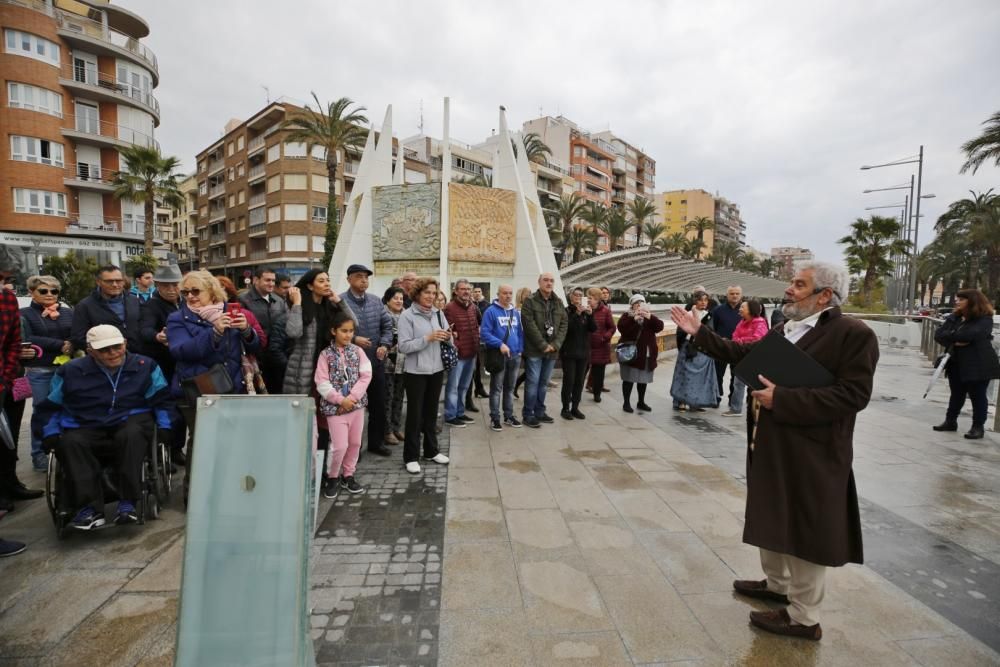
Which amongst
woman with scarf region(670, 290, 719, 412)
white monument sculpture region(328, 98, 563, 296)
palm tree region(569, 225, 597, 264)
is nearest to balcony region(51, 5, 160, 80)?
white monument sculpture region(328, 98, 563, 296)

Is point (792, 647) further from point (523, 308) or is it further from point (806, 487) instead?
point (523, 308)

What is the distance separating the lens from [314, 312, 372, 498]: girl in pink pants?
13.4ft

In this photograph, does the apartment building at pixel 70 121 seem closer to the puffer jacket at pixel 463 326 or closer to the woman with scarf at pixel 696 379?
the puffer jacket at pixel 463 326

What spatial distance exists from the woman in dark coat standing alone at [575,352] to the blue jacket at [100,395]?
15.4 ft

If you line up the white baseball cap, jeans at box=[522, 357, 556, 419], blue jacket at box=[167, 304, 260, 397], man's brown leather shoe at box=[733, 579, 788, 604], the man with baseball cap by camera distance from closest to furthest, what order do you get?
man's brown leather shoe at box=[733, 579, 788, 604] → the white baseball cap → blue jacket at box=[167, 304, 260, 397] → the man with baseball cap → jeans at box=[522, 357, 556, 419]

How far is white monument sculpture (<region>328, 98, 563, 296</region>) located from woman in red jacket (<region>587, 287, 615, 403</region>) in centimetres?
738

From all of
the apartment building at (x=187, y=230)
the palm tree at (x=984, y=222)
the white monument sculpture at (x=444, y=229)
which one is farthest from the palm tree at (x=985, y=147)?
the apartment building at (x=187, y=230)

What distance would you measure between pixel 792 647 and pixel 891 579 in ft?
3.73

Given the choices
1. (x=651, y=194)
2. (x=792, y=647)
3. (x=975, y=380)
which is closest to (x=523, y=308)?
(x=792, y=647)

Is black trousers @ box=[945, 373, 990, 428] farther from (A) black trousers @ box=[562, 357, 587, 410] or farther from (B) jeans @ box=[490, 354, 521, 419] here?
(B) jeans @ box=[490, 354, 521, 419]

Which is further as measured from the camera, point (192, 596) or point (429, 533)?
point (429, 533)

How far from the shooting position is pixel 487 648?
2.31 metres

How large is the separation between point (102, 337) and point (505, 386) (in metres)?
4.30

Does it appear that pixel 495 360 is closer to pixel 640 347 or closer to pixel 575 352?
pixel 575 352
